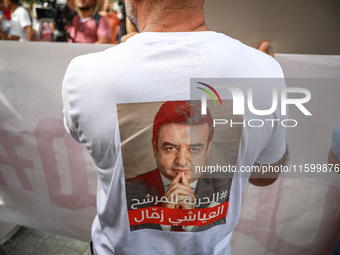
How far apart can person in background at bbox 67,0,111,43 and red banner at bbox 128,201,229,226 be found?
6.12 feet

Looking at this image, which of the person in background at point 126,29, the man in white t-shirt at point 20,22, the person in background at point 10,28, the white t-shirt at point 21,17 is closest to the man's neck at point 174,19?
the person in background at point 126,29

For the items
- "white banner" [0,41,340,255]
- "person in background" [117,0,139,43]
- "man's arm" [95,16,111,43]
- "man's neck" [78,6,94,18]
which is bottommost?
"white banner" [0,41,340,255]

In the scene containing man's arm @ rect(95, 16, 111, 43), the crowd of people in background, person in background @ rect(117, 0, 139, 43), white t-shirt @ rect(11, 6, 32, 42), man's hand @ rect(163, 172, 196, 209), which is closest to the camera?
man's hand @ rect(163, 172, 196, 209)

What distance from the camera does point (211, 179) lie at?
75cm

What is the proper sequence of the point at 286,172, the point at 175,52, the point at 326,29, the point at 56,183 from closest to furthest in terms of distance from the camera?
1. the point at 175,52
2. the point at 326,29
3. the point at 286,172
4. the point at 56,183

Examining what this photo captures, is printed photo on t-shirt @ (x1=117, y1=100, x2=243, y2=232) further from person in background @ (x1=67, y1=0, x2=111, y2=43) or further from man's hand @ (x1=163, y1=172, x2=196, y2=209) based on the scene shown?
person in background @ (x1=67, y1=0, x2=111, y2=43)

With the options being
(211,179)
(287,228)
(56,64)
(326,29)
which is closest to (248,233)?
(287,228)

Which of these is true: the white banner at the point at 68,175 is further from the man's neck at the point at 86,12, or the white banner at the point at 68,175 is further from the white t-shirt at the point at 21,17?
the white t-shirt at the point at 21,17

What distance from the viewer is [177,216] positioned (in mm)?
796

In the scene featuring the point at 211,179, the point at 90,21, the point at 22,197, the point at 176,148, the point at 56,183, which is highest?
the point at 90,21

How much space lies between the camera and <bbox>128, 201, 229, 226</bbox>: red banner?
79 cm

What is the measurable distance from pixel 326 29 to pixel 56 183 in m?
1.74

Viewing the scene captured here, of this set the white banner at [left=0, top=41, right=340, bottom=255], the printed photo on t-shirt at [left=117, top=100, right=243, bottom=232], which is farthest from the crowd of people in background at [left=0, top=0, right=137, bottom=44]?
the printed photo on t-shirt at [left=117, top=100, right=243, bottom=232]

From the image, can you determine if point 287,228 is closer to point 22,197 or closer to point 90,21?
point 22,197
